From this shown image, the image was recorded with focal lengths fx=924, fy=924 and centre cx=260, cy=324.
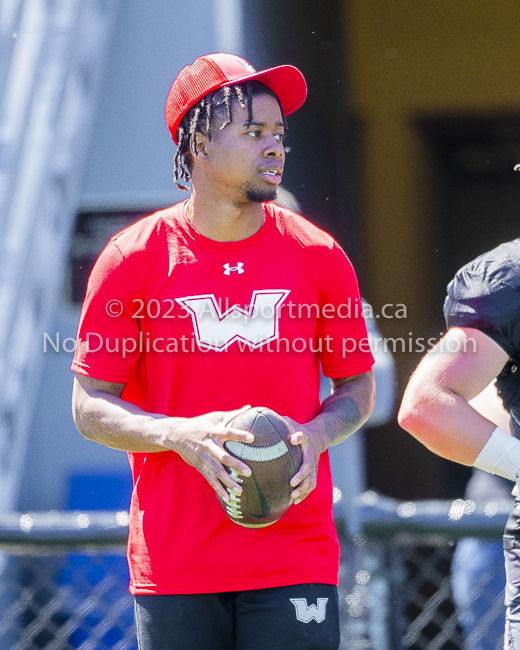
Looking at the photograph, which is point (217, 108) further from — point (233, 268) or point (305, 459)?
point (305, 459)

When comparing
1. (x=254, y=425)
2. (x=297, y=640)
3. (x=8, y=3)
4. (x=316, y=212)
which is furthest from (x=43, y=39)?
(x=297, y=640)

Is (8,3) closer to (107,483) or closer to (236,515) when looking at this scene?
(107,483)

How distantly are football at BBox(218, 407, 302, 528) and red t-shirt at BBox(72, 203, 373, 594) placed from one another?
16cm

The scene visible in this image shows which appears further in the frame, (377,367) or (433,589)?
(433,589)

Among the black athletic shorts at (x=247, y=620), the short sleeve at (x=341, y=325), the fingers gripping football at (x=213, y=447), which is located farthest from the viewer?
the short sleeve at (x=341, y=325)

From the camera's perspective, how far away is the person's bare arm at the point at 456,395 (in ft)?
7.12

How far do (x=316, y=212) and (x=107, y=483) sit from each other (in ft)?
5.49

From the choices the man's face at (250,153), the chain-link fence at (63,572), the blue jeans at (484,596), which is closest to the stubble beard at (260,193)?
the man's face at (250,153)

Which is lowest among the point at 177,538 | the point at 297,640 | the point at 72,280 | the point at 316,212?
the point at 297,640

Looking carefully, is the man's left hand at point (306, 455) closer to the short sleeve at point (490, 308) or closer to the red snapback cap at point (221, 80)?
the short sleeve at point (490, 308)

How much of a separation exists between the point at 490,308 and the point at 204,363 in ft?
2.35

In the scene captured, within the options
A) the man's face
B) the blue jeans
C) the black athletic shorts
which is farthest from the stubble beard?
the blue jeans

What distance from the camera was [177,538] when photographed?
2305 mm

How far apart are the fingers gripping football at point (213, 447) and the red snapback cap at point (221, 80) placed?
0.89 m
